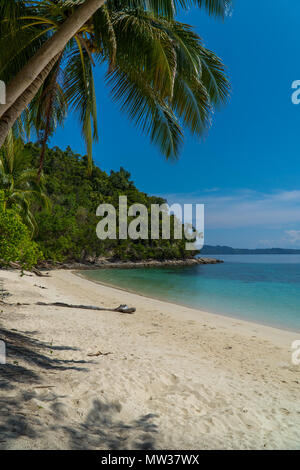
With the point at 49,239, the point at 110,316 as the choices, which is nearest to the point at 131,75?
the point at 110,316

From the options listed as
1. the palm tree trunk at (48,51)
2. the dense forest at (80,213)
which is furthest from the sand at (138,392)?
the dense forest at (80,213)

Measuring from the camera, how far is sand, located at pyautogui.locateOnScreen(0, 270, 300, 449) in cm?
253

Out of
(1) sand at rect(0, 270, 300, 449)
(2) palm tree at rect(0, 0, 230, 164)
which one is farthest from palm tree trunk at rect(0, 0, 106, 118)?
(1) sand at rect(0, 270, 300, 449)

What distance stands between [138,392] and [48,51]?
446cm

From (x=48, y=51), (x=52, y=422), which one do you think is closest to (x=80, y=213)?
(x=48, y=51)

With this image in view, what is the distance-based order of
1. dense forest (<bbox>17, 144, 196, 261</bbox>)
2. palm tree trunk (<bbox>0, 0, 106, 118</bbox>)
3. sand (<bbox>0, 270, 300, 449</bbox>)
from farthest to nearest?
dense forest (<bbox>17, 144, 196, 261</bbox>) < palm tree trunk (<bbox>0, 0, 106, 118</bbox>) < sand (<bbox>0, 270, 300, 449</bbox>)

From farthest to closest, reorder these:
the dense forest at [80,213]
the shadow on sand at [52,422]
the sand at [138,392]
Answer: the dense forest at [80,213], the sand at [138,392], the shadow on sand at [52,422]

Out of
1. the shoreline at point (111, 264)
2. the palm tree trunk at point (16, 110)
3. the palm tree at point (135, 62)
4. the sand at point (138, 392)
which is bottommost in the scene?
the shoreline at point (111, 264)

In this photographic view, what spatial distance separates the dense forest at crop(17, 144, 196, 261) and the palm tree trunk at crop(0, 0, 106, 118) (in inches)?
1054

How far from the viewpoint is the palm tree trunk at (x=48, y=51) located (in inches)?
137

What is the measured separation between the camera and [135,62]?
4.66m

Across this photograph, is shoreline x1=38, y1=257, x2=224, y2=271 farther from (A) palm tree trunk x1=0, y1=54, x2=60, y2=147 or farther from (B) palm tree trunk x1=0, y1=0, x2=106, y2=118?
(B) palm tree trunk x1=0, y1=0, x2=106, y2=118

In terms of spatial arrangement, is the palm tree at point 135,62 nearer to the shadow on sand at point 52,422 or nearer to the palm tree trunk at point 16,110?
the palm tree trunk at point 16,110

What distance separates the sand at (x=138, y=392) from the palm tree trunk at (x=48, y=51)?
340 centimetres
